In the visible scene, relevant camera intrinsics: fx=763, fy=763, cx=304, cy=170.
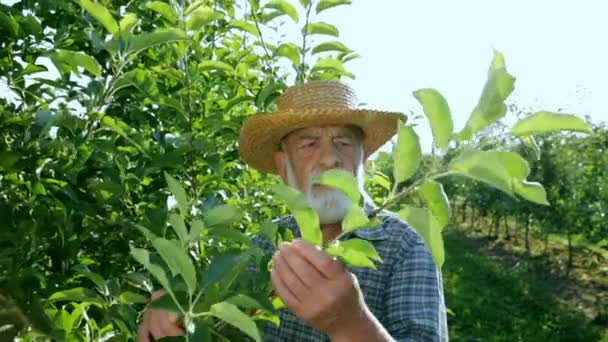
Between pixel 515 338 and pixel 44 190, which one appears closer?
pixel 44 190

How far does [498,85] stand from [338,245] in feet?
0.80

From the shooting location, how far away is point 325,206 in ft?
6.17

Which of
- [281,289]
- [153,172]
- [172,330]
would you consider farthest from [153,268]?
[153,172]

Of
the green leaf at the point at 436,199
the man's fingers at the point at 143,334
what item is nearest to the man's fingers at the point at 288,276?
the green leaf at the point at 436,199

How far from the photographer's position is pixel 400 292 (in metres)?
1.71

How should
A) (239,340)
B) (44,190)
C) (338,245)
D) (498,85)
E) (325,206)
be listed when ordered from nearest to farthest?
(498,85)
(338,245)
(239,340)
(44,190)
(325,206)

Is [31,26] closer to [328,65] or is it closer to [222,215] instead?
[328,65]

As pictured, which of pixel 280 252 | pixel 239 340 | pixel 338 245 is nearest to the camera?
pixel 338 245

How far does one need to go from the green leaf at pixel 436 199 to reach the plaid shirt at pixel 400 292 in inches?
30.4

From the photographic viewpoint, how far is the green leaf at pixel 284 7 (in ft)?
5.90

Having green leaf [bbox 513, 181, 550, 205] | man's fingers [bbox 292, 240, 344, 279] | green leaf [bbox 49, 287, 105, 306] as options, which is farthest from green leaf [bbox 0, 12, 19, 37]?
green leaf [bbox 513, 181, 550, 205]

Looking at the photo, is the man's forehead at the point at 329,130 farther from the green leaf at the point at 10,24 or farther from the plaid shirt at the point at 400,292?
the green leaf at the point at 10,24

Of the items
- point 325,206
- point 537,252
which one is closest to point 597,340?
point 537,252

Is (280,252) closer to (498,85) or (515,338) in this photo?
(498,85)
